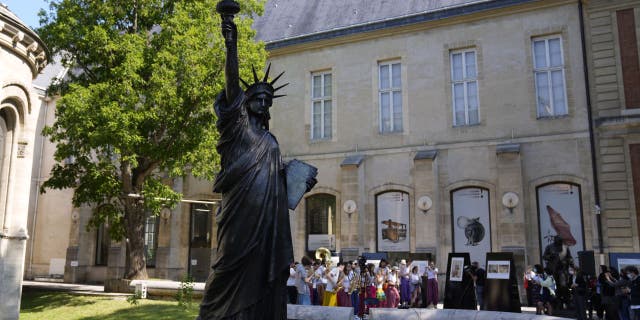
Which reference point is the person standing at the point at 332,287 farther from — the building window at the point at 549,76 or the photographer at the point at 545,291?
the building window at the point at 549,76

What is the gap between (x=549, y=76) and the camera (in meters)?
20.8

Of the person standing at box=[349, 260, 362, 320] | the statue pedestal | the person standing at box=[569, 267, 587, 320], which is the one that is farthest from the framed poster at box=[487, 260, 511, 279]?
the statue pedestal

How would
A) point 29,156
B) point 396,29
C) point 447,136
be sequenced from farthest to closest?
point 396,29, point 447,136, point 29,156

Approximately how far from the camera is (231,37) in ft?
13.2

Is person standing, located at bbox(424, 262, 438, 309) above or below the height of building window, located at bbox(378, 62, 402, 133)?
below

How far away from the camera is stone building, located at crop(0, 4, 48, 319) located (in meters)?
12.1

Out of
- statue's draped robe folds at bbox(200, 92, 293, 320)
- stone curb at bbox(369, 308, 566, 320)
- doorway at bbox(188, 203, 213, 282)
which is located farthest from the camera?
doorway at bbox(188, 203, 213, 282)

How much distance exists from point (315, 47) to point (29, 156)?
1470 centimetres

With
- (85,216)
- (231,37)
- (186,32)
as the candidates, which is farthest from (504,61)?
(85,216)

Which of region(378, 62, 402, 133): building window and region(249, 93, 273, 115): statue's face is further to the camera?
region(378, 62, 402, 133): building window

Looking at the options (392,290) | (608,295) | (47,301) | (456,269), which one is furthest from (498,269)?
(47,301)

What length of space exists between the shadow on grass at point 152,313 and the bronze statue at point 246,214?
10317 mm

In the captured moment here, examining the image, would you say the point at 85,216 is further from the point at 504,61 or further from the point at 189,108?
the point at 504,61

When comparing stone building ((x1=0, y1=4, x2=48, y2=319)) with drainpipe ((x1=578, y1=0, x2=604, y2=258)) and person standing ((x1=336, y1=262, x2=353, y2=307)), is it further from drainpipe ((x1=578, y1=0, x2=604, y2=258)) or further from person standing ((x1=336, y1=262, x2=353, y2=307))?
drainpipe ((x1=578, y1=0, x2=604, y2=258))
